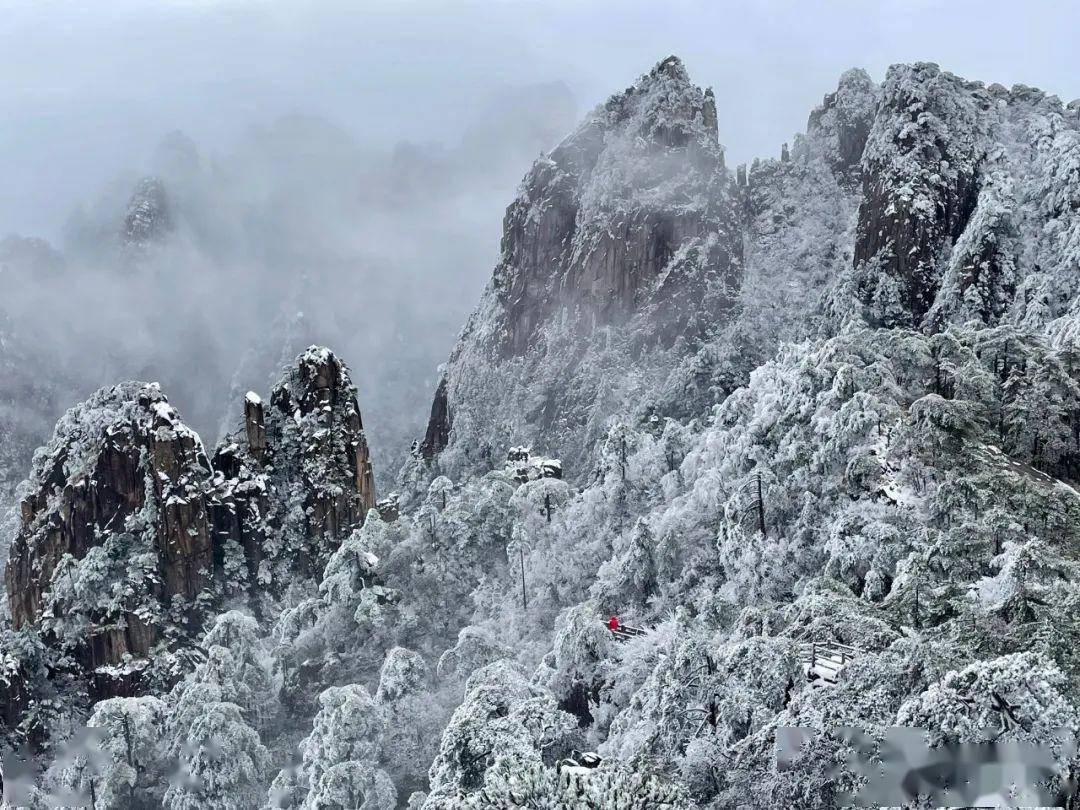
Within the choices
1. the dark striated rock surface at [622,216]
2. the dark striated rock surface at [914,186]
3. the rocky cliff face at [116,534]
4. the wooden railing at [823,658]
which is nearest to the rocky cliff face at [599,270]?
the dark striated rock surface at [622,216]

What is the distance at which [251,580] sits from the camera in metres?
96.6

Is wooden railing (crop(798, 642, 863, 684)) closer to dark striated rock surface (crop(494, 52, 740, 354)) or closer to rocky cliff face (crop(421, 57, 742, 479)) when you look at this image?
rocky cliff face (crop(421, 57, 742, 479))

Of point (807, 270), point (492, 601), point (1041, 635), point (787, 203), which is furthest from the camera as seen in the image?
point (787, 203)

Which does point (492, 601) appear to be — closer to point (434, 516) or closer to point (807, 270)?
point (434, 516)

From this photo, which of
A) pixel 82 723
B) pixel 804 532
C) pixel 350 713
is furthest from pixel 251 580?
pixel 804 532

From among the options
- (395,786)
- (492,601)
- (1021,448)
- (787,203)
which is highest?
(787,203)

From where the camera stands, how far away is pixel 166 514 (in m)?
93.9

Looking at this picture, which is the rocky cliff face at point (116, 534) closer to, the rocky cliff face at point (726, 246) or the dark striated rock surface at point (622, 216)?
the rocky cliff face at point (726, 246)

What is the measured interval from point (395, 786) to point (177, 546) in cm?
4543

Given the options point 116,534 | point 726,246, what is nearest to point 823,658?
point 116,534

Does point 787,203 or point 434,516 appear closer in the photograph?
point 434,516

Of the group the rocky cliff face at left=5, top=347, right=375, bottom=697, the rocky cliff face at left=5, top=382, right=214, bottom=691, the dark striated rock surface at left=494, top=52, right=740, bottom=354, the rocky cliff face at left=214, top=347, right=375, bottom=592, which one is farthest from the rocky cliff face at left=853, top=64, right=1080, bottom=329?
the rocky cliff face at left=5, top=382, right=214, bottom=691

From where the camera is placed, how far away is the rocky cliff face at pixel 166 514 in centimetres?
9038

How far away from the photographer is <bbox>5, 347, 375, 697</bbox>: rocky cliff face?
90.4 metres
